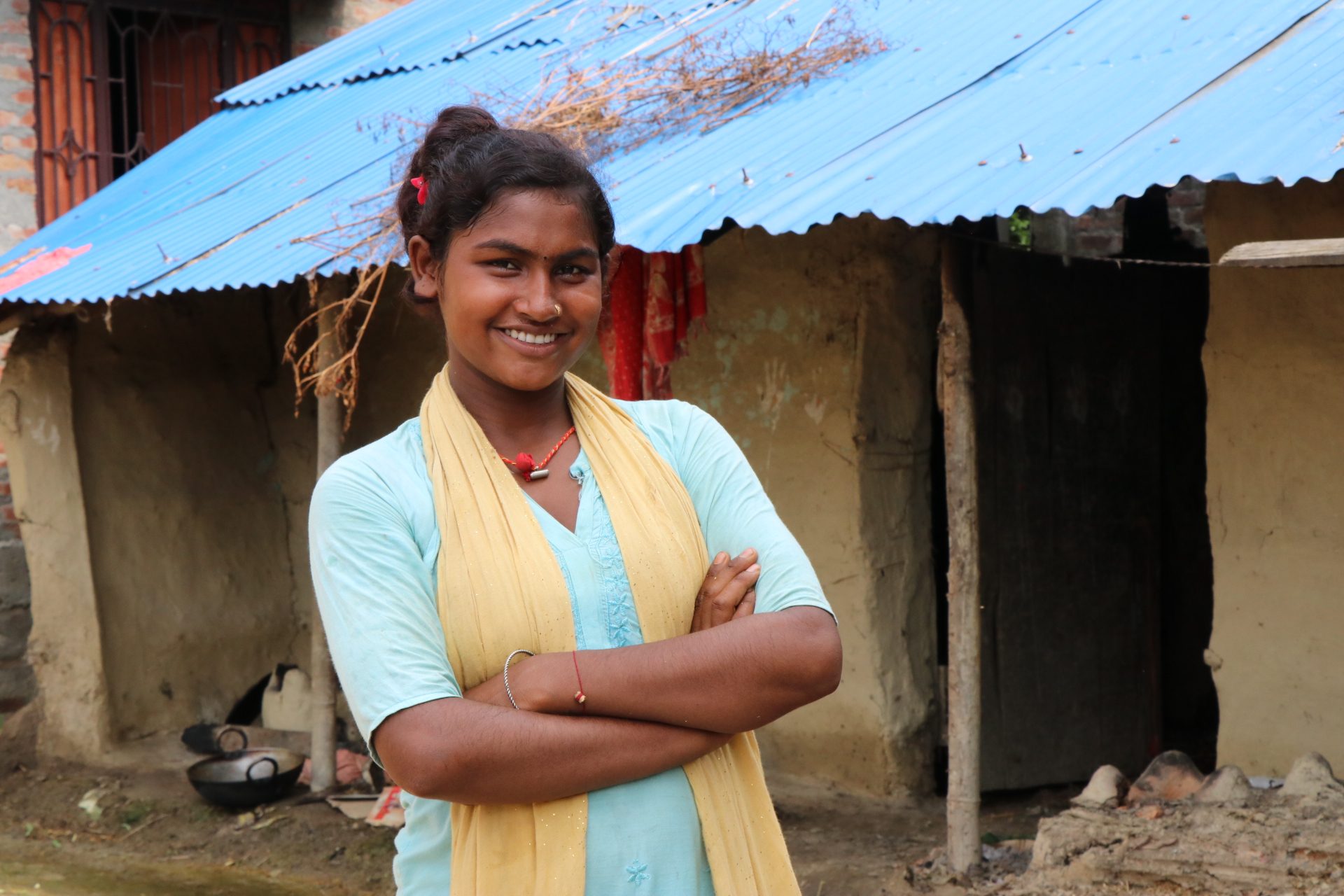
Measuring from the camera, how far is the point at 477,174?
1771 millimetres

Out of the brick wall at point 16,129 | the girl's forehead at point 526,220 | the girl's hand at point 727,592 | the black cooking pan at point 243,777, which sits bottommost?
the black cooking pan at point 243,777

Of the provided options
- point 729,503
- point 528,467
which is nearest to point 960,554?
point 729,503

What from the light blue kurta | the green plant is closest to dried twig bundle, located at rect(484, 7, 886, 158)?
the light blue kurta

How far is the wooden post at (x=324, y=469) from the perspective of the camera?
609 cm

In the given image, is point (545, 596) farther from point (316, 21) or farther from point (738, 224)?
point (316, 21)

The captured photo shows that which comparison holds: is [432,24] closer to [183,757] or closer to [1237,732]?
[183,757]

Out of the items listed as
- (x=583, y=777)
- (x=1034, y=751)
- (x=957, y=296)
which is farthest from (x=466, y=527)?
(x=1034, y=751)

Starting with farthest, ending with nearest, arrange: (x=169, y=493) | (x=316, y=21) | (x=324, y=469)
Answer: (x=316, y=21) → (x=169, y=493) → (x=324, y=469)

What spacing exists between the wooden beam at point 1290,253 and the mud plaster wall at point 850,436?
2.99 metres

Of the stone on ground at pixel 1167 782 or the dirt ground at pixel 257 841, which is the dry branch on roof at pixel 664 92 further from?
the stone on ground at pixel 1167 782

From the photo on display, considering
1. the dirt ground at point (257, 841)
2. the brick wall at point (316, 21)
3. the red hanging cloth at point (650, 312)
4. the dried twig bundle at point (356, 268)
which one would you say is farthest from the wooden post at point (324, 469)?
the brick wall at point (316, 21)

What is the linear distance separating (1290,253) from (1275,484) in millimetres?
2325

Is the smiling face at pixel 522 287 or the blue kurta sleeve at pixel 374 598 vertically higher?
the smiling face at pixel 522 287

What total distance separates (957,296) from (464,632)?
3.14m
